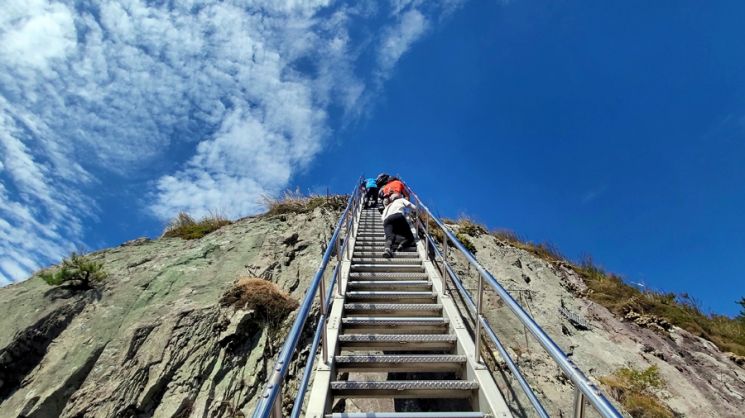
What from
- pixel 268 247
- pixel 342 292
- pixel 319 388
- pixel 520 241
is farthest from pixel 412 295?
pixel 520 241

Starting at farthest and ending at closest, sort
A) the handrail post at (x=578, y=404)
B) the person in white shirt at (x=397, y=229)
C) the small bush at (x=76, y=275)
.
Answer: the person in white shirt at (x=397, y=229) < the small bush at (x=76, y=275) < the handrail post at (x=578, y=404)

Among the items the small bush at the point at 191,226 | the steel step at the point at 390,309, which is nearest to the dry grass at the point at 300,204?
the small bush at the point at 191,226

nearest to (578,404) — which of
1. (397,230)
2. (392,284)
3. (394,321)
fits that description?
(394,321)

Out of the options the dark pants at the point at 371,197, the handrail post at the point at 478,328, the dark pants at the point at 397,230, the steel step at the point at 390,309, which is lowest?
the handrail post at the point at 478,328

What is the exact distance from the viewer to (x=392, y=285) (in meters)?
6.16

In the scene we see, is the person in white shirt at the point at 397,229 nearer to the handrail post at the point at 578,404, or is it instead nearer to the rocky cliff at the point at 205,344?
the rocky cliff at the point at 205,344

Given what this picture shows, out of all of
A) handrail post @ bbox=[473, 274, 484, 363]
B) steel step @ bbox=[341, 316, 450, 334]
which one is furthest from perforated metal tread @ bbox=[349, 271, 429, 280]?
handrail post @ bbox=[473, 274, 484, 363]

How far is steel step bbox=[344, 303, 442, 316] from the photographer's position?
205 inches

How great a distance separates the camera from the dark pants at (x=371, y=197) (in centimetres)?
1430

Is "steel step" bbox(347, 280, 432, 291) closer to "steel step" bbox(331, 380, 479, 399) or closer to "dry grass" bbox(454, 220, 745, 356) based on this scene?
"steel step" bbox(331, 380, 479, 399)

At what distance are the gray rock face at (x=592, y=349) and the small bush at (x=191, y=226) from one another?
242 inches

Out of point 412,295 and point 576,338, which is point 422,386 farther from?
point 576,338

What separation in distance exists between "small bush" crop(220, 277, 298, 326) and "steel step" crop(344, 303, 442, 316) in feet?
4.48

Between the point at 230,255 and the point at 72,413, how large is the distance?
369 cm
